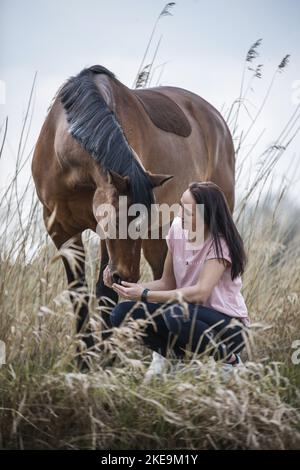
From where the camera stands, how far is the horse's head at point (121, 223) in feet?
12.6

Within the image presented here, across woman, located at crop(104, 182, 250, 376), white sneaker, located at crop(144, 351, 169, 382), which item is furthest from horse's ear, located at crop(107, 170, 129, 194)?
white sneaker, located at crop(144, 351, 169, 382)

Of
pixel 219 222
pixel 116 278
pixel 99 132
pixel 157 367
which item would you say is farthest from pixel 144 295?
pixel 99 132

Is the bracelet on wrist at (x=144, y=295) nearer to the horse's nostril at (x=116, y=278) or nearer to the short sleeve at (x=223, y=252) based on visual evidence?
the horse's nostril at (x=116, y=278)

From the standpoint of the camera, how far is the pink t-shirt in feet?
12.7

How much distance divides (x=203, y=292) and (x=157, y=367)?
15.7 inches

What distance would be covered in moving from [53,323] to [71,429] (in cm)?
80

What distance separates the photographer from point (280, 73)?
18.7ft

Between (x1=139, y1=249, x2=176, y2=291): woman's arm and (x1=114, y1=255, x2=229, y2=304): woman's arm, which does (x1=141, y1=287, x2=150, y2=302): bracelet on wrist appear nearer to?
(x1=114, y1=255, x2=229, y2=304): woman's arm

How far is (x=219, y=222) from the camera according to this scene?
12.7ft

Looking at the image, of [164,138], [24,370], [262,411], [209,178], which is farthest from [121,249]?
[209,178]

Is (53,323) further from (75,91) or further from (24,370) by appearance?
(75,91)

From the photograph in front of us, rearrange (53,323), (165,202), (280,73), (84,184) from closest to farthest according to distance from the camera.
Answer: (53,323)
(84,184)
(165,202)
(280,73)

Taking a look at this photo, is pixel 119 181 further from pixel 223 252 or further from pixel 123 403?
pixel 123 403

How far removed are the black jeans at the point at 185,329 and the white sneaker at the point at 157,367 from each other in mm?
50
